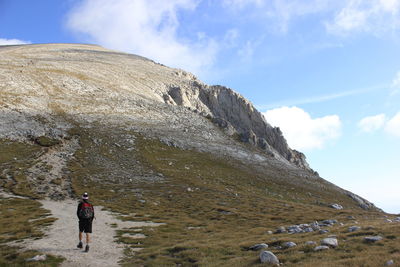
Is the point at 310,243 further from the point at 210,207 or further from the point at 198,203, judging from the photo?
the point at 198,203

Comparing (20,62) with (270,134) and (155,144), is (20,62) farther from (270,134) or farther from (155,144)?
(270,134)

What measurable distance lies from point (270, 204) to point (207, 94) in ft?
334

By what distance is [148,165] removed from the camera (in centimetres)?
5903

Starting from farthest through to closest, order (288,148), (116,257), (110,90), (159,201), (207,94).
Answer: (207,94), (288,148), (110,90), (159,201), (116,257)

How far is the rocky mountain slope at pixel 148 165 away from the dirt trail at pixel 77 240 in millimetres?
1198

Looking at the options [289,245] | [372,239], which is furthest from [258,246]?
[372,239]

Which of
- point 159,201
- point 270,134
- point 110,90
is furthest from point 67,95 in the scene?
point 270,134

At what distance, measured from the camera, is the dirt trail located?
17.4 meters

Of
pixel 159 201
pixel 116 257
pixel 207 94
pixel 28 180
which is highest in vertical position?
pixel 207 94

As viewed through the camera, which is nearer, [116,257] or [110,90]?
[116,257]

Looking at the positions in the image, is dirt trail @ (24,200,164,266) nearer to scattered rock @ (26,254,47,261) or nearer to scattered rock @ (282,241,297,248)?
scattered rock @ (26,254,47,261)

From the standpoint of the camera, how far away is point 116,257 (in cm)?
1797

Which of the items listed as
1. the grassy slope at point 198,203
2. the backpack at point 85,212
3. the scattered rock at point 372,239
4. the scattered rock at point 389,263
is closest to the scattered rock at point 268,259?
the grassy slope at point 198,203

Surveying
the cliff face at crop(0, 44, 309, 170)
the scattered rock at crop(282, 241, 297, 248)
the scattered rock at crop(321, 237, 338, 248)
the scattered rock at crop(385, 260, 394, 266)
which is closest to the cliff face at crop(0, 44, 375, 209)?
the cliff face at crop(0, 44, 309, 170)
